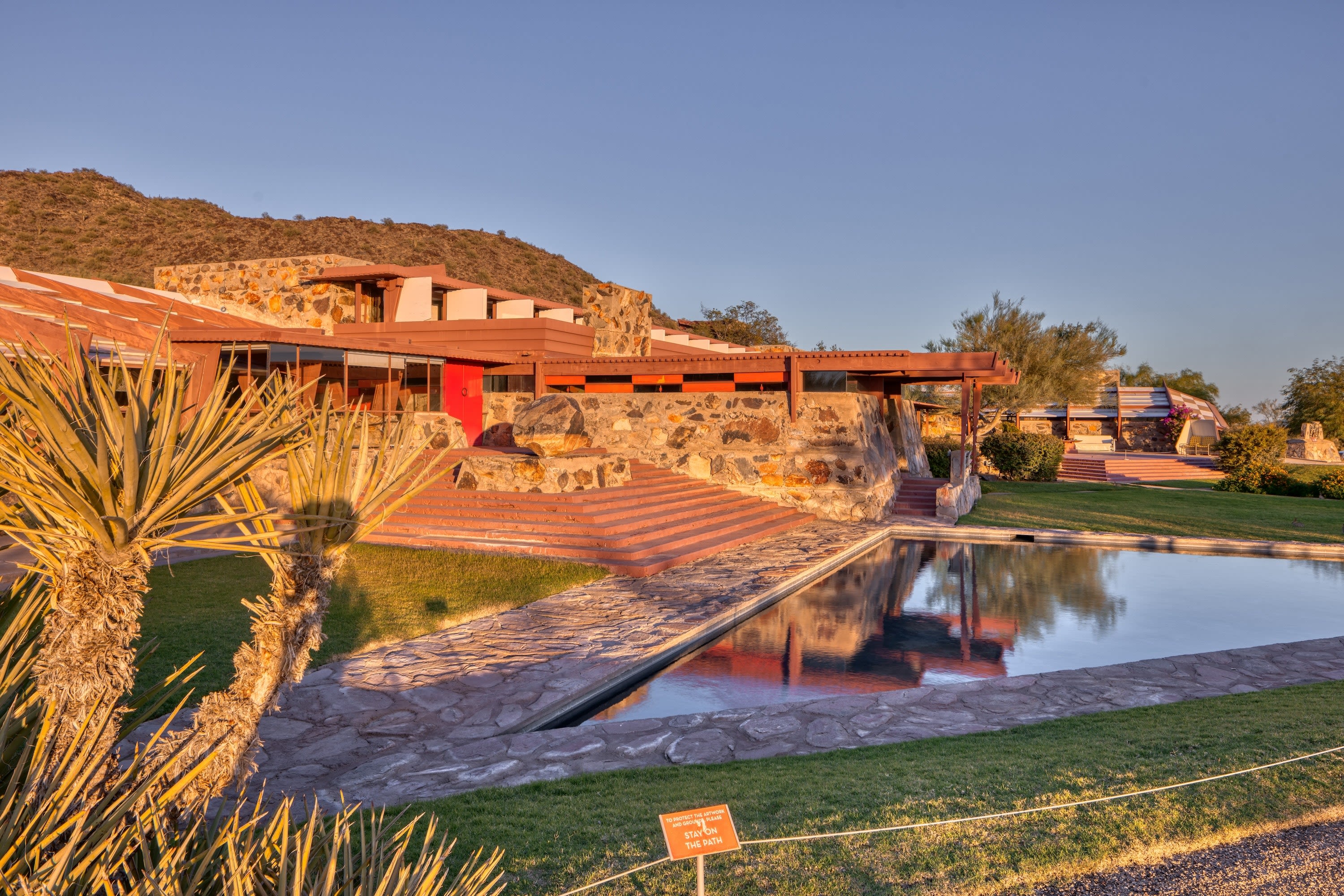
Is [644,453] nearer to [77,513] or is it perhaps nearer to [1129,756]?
[1129,756]

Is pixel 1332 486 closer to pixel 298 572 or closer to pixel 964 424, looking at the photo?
pixel 964 424

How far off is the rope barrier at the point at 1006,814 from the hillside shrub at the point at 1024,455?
25.8 metres

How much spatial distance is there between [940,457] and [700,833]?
26.7m

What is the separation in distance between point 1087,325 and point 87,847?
1572 inches

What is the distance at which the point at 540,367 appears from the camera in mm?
20328

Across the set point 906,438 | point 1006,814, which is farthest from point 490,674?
point 906,438

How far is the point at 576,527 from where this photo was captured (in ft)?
42.3

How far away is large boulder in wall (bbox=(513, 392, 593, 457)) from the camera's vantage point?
1411 centimetres

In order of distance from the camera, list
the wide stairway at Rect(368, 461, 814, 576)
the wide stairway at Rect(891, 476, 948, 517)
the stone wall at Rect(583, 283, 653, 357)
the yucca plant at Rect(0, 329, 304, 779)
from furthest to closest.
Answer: the stone wall at Rect(583, 283, 653, 357) → the wide stairway at Rect(891, 476, 948, 517) → the wide stairway at Rect(368, 461, 814, 576) → the yucca plant at Rect(0, 329, 304, 779)

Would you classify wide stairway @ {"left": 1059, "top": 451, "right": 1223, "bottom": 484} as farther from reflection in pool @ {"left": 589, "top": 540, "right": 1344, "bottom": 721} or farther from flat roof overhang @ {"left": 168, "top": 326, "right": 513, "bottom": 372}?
flat roof overhang @ {"left": 168, "top": 326, "right": 513, "bottom": 372}

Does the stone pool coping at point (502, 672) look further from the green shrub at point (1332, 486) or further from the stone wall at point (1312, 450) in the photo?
the stone wall at point (1312, 450)

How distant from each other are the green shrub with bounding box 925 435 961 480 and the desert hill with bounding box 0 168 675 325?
3004 centimetres

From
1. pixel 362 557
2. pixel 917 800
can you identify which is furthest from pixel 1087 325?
pixel 917 800

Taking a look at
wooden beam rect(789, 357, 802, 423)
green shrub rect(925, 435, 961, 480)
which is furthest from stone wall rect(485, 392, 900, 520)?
green shrub rect(925, 435, 961, 480)
